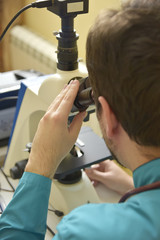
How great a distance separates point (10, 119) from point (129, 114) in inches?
32.4

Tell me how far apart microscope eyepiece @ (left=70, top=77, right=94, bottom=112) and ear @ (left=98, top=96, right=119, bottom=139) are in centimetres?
14

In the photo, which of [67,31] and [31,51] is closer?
[67,31]

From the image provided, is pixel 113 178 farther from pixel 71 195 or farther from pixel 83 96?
pixel 83 96

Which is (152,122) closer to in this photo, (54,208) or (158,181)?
(158,181)

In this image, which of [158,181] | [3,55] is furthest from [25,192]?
[3,55]

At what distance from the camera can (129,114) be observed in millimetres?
674

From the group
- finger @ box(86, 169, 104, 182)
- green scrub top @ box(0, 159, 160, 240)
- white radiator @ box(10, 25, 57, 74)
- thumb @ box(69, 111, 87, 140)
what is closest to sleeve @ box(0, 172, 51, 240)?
green scrub top @ box(0, 159, 160, 240)

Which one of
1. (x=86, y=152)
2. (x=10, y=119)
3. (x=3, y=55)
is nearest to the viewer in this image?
(x=86, y=152)

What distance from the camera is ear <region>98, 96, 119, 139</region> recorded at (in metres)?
0.71

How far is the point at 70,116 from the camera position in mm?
972

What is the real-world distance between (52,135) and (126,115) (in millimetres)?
266

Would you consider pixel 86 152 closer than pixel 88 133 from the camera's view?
Yes

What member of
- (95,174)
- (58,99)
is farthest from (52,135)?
(95,174)

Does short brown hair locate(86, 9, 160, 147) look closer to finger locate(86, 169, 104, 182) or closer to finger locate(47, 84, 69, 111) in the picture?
finger locate(47, 84, 69, 111)
